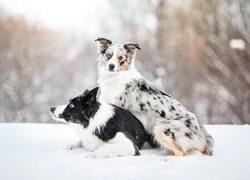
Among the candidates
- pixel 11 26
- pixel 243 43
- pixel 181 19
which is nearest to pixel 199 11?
pixel 181 19

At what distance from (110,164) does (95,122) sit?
1.08 meters

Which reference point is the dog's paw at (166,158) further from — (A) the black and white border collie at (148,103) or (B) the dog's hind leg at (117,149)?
(B) the dog's hind leg at (117,149)

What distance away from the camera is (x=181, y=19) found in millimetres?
20219

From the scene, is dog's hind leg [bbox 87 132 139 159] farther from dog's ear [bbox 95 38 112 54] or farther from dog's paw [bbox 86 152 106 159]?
dog's ear [bbox 95 38 112 54]

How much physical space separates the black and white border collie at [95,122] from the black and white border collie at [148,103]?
0.36 m

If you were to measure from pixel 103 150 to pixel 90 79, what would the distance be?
65.5 ft

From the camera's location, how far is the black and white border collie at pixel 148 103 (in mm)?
5215

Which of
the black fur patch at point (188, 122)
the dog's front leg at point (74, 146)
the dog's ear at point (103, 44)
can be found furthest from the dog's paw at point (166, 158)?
the dog's ear at point (103, 44)

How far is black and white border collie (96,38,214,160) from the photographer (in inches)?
205

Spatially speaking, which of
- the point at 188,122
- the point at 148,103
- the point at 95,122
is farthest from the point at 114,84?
the point at 188,122

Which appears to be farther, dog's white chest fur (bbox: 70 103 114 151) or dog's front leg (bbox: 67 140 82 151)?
dog's front leg (bbox: 67 140 82 151)

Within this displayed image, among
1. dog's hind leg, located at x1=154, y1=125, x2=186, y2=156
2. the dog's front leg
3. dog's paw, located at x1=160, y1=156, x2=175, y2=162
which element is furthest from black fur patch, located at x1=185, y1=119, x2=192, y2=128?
the dog's front leg

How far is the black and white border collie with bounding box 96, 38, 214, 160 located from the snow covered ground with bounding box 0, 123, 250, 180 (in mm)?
264

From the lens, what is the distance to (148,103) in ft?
18.9
